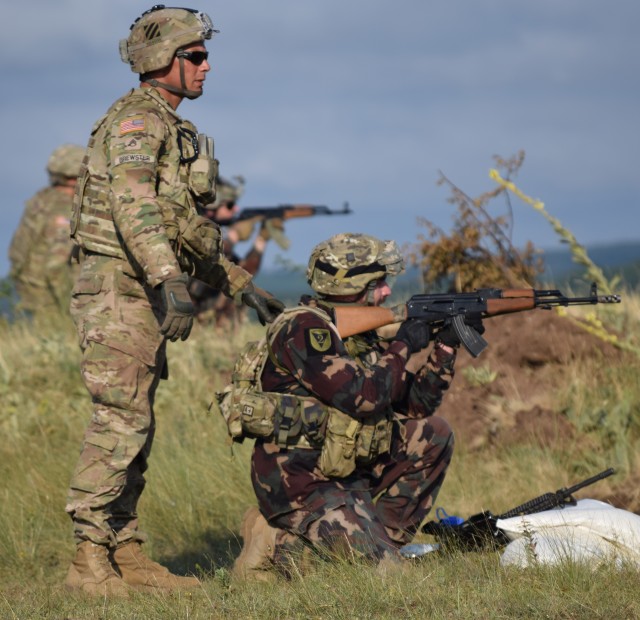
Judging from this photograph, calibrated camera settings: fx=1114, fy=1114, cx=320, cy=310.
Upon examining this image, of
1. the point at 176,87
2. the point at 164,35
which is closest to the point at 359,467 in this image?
the point at 176,87

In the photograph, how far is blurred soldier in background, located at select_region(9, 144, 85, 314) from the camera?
11.0m

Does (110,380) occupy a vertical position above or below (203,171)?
below

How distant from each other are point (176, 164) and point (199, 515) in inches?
102

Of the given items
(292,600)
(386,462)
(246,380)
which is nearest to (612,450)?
(386,462)

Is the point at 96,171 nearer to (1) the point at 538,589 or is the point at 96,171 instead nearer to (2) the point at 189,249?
(2) the point at 189,249

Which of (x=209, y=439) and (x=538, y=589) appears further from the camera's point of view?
(x=209, y=439)

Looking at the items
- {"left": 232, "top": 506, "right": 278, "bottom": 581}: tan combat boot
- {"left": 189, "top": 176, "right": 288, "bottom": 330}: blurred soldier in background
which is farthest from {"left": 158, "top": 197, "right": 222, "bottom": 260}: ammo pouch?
{"left": 189, "top": 176, "right": 288, "bottom": 330}: blurred soldier in background

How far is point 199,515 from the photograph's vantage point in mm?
6855

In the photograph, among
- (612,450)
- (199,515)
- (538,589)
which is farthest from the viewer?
(612,450)

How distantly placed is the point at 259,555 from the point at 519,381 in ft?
12.0

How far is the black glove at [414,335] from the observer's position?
5070 mm

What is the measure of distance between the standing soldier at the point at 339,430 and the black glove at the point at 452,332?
40mm

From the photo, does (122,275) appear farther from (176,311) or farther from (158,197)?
(176,311)

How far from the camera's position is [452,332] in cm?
516
